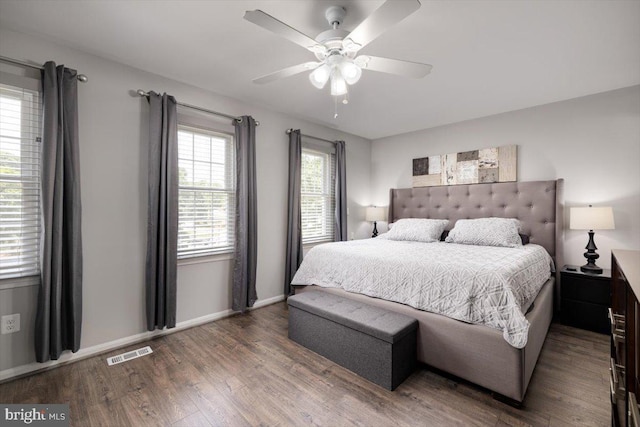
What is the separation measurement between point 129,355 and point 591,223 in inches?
173

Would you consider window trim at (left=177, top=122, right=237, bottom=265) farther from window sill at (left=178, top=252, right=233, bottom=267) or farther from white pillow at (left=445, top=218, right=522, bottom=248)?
white pillow at (left=445, top=218, right=522, bottom=248)

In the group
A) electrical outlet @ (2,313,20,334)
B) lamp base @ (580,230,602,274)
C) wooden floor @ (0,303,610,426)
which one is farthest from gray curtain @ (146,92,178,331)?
lamp base @ (580,230,602,274)

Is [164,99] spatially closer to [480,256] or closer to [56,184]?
[56,184]

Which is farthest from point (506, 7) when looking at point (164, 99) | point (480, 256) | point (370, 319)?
point (164, 99)

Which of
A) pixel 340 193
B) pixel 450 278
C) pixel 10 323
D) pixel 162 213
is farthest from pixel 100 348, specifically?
pixel 340 193

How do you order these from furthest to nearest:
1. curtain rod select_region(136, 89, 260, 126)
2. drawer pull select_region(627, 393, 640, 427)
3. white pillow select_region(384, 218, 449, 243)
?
white pillow select_region(384, 218, 449, 243), curtain rod select_region(136, 89, 260, 126), drawer pull select_region(627, 393, 640, 427)

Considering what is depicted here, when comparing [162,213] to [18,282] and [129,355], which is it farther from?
[129,355]

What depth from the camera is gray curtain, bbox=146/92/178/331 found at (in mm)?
2617

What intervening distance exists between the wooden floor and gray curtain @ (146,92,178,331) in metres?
0.39

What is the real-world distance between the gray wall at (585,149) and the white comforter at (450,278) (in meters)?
0.75

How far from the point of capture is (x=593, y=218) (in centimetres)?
281

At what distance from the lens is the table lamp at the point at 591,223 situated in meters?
2.76

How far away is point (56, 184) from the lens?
2129 mm

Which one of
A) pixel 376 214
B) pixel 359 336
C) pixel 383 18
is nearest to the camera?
pixel 383 18
